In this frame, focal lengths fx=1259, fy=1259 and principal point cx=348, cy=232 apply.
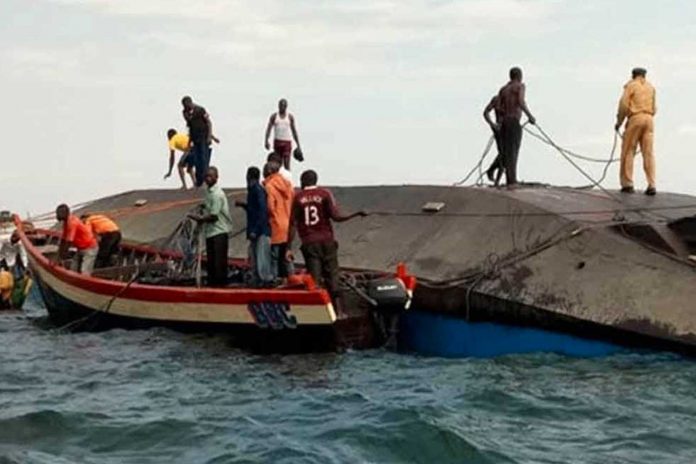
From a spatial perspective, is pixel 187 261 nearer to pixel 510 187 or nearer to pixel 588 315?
pixel 510 187

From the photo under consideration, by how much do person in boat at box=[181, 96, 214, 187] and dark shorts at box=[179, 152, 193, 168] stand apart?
51 centimetres

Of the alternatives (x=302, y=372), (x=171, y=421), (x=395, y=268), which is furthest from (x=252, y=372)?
(x=395, y=268)

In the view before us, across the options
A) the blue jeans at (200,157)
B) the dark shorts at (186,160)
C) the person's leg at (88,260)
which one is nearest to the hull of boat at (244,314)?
the person's leg at (88,260)

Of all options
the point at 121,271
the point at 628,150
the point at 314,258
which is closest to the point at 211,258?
the point at 314,258

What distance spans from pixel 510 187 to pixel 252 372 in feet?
21.8

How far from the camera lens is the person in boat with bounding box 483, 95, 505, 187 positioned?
63.2 ft

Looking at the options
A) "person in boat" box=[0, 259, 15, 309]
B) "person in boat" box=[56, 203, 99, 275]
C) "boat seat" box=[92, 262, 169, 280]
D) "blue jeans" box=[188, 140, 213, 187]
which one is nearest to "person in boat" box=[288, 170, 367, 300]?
"boat seat" box=[92, 262, 169, 280]

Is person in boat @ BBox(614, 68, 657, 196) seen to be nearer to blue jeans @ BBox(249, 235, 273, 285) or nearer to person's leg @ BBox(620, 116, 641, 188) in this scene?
person's leg @ BBox(620, 116, 641, 188)

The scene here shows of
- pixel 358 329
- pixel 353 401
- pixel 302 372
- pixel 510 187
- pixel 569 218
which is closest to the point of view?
pixel 353 401

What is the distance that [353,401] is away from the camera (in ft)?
40.1

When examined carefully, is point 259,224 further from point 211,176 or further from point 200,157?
point 200,157

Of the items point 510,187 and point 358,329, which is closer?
point 358,329

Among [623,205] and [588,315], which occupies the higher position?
[623,205]

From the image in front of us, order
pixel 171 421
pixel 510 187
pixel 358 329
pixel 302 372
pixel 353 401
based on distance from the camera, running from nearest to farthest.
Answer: pixel 171 421
pixel 353 401
pixel 302 372
pixel 358 329
pixel 510 187
